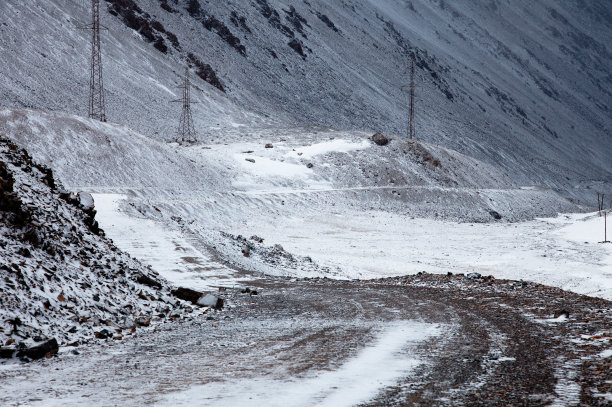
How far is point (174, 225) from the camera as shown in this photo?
98.8 ft

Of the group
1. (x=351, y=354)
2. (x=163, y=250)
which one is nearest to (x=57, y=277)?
(x=351, y=354)

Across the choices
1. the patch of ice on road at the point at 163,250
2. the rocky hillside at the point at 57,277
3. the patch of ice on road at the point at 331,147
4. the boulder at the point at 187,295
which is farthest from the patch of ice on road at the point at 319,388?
the patch of ice on road at the point at 331,147

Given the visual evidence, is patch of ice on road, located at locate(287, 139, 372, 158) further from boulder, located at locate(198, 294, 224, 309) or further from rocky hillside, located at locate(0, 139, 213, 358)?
boulder, located at locate(198, 294, 224, 309)

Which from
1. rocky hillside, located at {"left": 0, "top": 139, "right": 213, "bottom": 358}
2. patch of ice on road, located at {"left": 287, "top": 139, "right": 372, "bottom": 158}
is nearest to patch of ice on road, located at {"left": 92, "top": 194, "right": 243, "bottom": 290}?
rocky hillside, located at {"left": 0, "top": 139, "right": 213, "bottom": 358}

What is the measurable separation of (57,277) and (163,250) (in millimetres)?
12732

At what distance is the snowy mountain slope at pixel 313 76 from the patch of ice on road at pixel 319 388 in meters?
63.7

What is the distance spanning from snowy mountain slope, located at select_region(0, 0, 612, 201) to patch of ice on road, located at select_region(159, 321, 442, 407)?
63.7 metres

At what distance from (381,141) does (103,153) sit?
109 feet

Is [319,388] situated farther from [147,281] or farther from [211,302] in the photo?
[147,281]

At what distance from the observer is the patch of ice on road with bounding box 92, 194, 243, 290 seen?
20.0m

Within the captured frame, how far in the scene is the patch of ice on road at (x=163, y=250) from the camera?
787 inches

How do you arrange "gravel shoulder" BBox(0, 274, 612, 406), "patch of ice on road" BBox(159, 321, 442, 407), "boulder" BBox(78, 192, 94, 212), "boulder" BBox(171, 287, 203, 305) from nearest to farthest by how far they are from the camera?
"patch of ice on road" BBox(159, 321, 442, 407)
"gravel shoulder" BBox(0, 274, 612, 406)
"boulder" BBox(171, 287, 203, 305)
"boulder" BBox(78, 192, 94, 212)

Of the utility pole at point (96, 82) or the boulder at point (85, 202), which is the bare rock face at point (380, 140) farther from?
the boulder at point (85, 202)

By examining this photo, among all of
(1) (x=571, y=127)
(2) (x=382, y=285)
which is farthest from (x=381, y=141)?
(1) (x=571, y=127)
